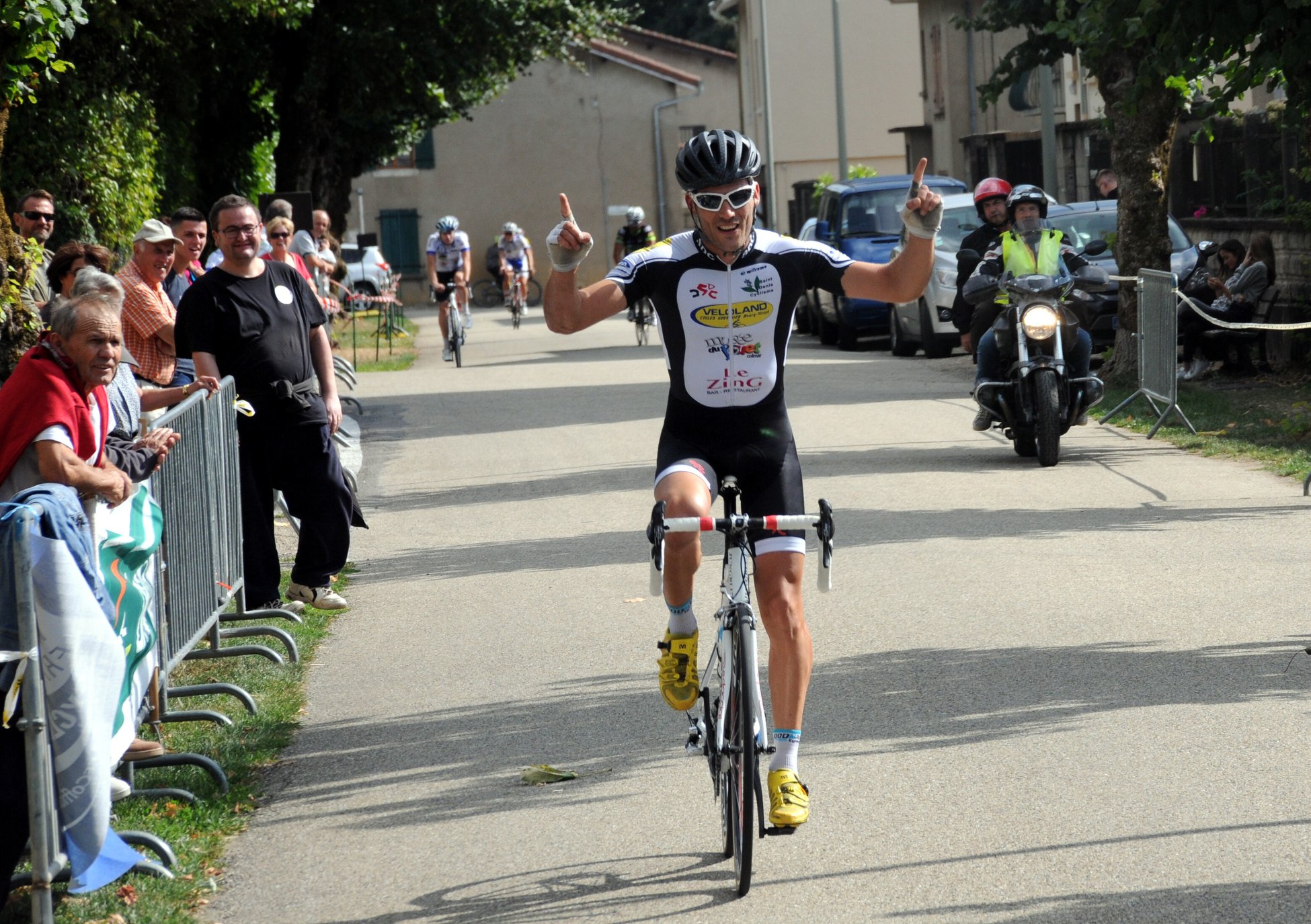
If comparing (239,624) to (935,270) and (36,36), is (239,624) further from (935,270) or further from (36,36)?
(935,270)

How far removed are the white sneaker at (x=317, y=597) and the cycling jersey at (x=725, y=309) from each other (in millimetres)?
4175

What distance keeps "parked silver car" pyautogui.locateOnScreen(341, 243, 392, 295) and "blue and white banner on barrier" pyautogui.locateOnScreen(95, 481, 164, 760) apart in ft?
139

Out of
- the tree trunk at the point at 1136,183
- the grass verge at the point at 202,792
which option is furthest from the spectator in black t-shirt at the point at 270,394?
Answer: the tree trunk at the point at 1136,183

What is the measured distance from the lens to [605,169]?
2293 inches

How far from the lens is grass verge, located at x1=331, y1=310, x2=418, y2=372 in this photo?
2673 centimetres

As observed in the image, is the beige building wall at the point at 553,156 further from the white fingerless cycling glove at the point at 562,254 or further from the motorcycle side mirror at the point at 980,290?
the white fingerless cycling glove at the point at 562,254

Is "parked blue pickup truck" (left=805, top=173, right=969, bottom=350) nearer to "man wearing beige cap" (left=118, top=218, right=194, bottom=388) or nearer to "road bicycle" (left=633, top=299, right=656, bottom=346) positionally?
"road bicycle" (left=633, top=299, right=656, bottom=346)

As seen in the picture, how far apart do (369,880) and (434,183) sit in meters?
54.9

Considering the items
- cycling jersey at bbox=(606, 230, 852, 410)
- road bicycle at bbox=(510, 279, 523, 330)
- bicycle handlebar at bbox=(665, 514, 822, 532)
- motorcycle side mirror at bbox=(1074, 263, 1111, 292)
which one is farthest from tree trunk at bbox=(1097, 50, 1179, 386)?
road bicycle at bbox=(510, 279, 523, 330)

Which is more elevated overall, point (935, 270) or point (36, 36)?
point (36, 36)

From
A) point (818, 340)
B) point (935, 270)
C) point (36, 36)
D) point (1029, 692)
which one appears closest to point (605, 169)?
point (818, 340)

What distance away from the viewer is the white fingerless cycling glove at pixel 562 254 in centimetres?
509

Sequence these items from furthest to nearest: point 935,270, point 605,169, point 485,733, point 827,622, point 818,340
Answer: point 605,169 < point 818,340 < point 935,270 < point 827,622 < point 485,733

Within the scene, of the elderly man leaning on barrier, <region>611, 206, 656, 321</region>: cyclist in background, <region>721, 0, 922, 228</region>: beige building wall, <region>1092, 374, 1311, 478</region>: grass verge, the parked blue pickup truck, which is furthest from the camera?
<region>721, 0, 922, 228</region>: beige building wall
